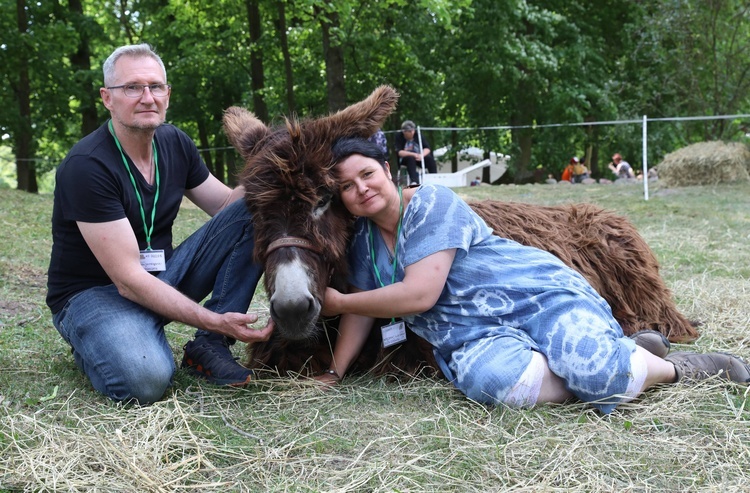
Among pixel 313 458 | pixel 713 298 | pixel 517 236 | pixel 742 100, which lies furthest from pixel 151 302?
pixel 742 100

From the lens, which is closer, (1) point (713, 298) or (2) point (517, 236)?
(2) point (517, 236)

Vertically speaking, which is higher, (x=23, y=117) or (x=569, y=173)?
(x=23, y=117)

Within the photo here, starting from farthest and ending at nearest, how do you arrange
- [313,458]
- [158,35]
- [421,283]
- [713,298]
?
[158,35]
[713,298]
[421,283]
[313,458]

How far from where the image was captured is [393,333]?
329 cm

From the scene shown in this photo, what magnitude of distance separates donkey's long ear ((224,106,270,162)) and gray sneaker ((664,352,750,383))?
7.61 ft

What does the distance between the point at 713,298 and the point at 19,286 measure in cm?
554

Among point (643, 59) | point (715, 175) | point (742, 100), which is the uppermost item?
point (643, 59)

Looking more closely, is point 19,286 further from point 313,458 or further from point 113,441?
point 313,458

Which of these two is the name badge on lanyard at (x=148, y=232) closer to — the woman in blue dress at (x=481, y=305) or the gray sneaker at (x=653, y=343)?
the woman in blue dress at (x=481, y=305)

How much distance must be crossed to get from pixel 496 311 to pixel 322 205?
94 cm

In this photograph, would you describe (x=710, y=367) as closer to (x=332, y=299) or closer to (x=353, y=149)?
(x=332, y=299)

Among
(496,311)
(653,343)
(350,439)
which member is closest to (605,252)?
(653,343)

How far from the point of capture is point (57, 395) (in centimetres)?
322

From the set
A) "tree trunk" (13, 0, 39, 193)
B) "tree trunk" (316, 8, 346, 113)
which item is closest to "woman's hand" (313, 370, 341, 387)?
"tree trunk" (316, 8, 346, 113)
